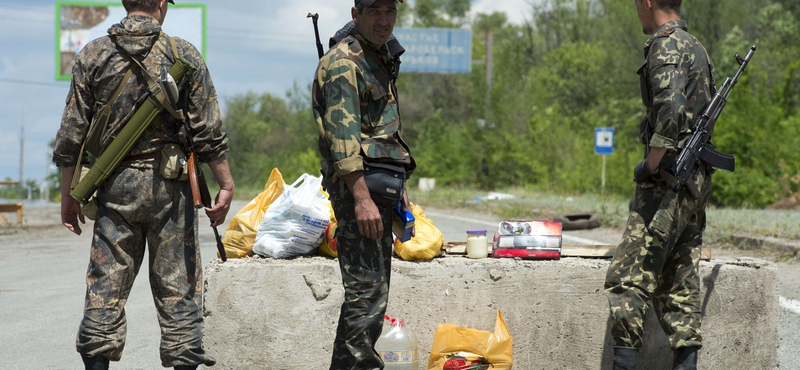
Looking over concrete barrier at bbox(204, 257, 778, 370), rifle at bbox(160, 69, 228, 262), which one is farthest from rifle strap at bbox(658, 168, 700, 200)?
rifle at bbox(160, 69, 228, 262)

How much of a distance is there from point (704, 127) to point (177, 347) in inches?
105

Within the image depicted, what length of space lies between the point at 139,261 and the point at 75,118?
27.4 inches

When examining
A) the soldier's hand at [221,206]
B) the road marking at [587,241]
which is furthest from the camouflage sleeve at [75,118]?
the road marking at [587,241]

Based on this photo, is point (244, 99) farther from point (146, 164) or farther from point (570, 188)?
point (146, 164)

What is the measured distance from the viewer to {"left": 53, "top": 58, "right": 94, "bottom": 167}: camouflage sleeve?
141 inches

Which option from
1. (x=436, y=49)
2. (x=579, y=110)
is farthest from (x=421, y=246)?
(x=579, y=110)

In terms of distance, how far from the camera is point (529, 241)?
4871 millimetres

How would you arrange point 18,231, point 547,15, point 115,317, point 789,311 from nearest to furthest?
point 115,317 < point 789,311 < point 18,231 < point 547,15

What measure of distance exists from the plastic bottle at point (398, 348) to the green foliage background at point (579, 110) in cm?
1627

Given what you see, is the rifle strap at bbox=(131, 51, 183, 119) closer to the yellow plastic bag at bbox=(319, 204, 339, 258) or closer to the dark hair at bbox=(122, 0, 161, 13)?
the dark hair at bbox=(122, 0, 161, 13)

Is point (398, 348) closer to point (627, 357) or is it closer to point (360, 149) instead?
point (627, 357)

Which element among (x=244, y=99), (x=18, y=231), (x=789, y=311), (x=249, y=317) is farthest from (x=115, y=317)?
(x=244, y=99)

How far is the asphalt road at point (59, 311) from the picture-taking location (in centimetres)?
532

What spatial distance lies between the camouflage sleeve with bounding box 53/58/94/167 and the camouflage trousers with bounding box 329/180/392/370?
1154 millimetres
